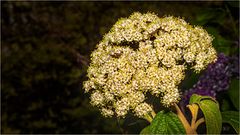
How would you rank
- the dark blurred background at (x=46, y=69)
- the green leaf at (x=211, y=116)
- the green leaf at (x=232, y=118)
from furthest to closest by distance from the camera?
the dark blurred background at (x=46, y=69) → the green leaf at (x=232, y=118) → the green leaf at (x=211, y=116)

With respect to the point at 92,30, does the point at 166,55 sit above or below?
below

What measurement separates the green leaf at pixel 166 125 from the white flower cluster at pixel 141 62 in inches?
1.8

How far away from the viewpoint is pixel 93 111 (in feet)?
13.3

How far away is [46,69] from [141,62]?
263 cm

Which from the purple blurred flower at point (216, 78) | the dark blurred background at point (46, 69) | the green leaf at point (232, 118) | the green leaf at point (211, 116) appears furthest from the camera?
the dark blurred background at point (46, 69)

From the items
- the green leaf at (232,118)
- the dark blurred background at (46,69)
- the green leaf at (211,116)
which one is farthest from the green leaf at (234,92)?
the dark blurred background at (46,69)

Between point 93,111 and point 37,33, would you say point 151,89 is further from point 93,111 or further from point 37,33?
point 37,33

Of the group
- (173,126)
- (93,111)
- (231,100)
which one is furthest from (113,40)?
(93,111)

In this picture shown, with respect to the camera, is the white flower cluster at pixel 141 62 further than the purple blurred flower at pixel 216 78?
No

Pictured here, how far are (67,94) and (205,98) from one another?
260cm

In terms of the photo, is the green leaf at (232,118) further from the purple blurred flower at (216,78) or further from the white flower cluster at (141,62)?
the purple blurred flower at (216,78)

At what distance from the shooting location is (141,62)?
1625 mm

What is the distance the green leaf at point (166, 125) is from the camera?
5.32ft

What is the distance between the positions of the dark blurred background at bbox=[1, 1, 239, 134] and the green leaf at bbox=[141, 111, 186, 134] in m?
2.19
